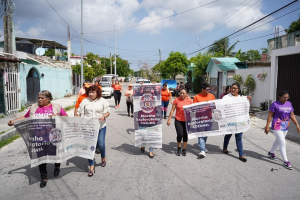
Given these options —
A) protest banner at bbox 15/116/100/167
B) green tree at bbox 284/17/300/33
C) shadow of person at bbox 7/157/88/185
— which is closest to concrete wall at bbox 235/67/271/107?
shadow of person at bbox 7/157/88/185

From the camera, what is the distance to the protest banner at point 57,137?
4.06 metres

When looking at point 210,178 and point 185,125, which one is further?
point 185,125

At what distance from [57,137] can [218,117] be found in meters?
3.54

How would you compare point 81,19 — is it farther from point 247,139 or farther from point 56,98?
point 247,139

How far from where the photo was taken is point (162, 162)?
5.15 meters

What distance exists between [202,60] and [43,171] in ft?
81.2

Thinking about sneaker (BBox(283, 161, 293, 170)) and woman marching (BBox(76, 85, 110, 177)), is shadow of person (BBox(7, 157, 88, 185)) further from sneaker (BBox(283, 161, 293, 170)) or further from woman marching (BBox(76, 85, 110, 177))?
sneaker (BBox(283, 161, 293, 170))

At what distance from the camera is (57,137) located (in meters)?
4.21

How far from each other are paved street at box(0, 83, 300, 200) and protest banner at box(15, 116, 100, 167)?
47cm

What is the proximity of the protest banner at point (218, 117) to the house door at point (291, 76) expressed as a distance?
688cm

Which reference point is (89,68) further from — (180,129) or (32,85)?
(180,129)

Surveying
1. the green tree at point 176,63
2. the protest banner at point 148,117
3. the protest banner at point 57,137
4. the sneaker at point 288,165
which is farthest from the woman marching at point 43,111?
the green tree at point 176,63

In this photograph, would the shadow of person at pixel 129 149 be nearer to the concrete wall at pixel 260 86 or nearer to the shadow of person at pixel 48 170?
the shadow of person at pixel 48 170

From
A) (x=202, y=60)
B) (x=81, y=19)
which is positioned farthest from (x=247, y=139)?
(x=202, y=60)
